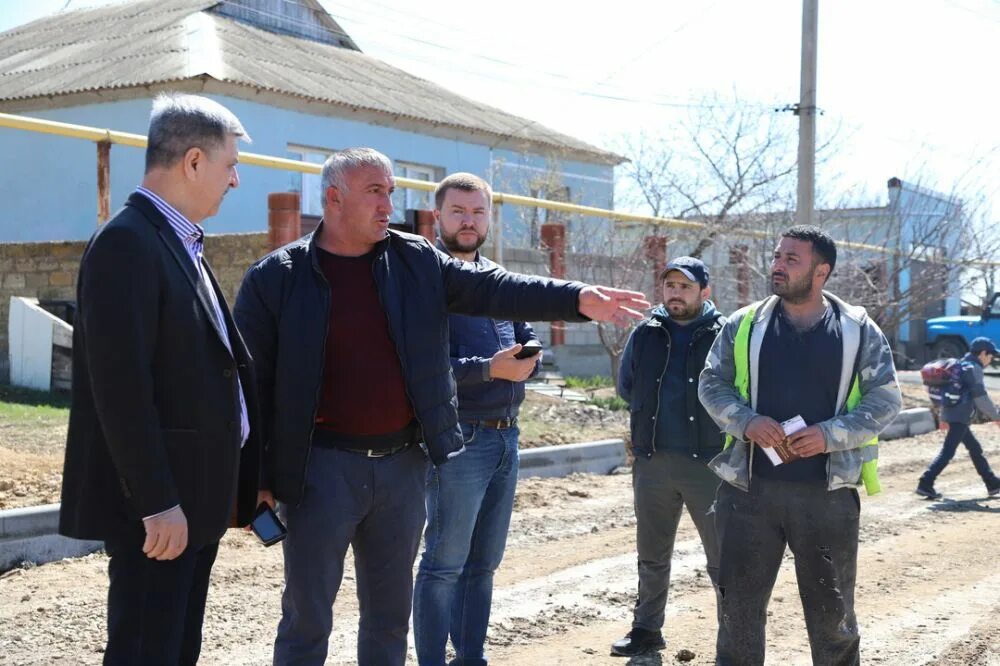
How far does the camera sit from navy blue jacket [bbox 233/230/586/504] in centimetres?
368

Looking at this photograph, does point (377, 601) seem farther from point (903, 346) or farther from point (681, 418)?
point (903, 346)

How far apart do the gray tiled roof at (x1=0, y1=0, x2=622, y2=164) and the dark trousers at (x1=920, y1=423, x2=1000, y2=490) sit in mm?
13462

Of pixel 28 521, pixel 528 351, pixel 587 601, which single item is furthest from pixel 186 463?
pixel 28 521

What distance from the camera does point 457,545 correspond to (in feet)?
15.2

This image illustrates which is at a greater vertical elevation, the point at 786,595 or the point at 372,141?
the point at 372,141

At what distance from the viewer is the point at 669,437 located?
5602 mm

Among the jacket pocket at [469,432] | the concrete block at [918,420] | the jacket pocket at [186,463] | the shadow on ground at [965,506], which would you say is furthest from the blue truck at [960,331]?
the jacket pocket at [186,463]

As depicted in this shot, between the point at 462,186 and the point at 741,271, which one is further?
the point at 741,271

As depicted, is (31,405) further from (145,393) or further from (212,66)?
(212,66)

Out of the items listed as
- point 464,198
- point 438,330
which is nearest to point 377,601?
point 438,330

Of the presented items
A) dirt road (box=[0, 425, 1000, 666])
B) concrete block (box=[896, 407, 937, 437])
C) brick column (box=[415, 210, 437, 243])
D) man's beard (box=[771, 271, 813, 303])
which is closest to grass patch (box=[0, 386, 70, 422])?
dirt road (box=[0, 425, 1000, 666])

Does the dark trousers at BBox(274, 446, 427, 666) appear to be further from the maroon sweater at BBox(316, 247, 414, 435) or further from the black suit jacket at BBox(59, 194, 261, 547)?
the black suit jacket at BBox(59, 194, 261, 547)

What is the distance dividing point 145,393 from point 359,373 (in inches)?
37.5

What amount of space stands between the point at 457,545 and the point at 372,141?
60.8ft
